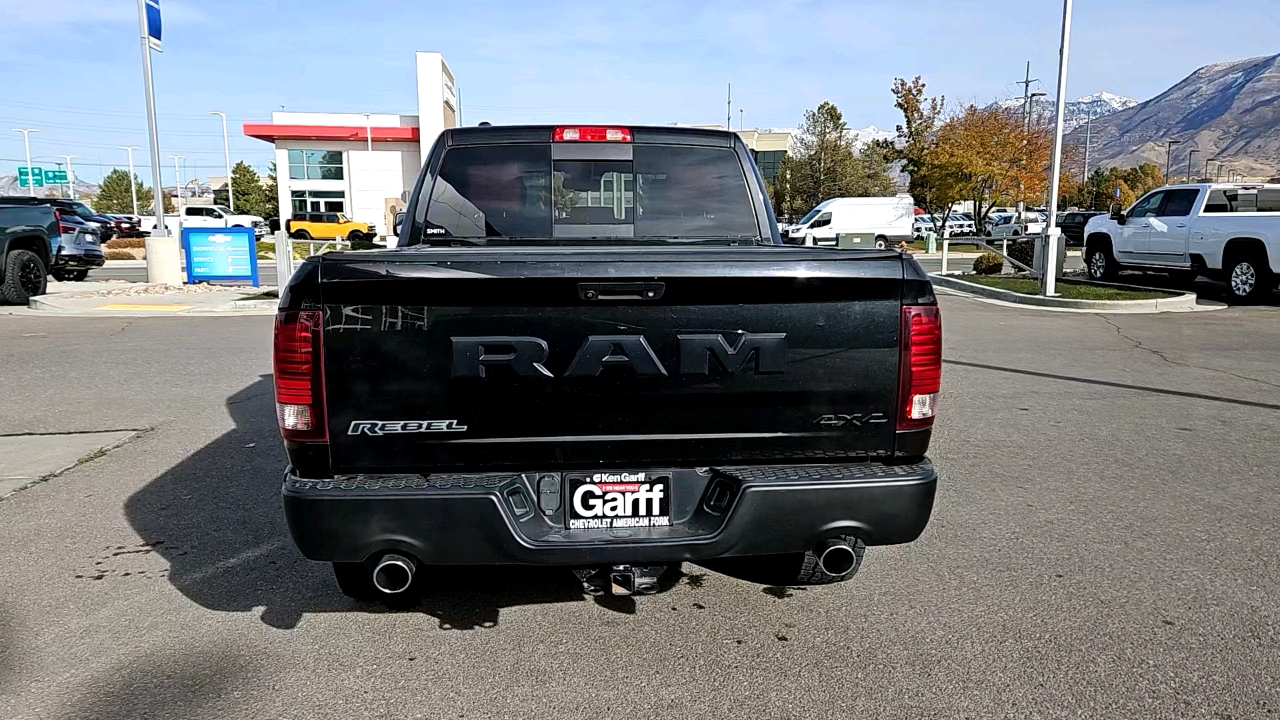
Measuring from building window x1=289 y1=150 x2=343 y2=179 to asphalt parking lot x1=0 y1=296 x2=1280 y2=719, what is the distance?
53.1 meters

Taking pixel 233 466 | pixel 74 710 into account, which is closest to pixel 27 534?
pixel 233 466

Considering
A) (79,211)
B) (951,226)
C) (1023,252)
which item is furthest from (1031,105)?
(79,211)

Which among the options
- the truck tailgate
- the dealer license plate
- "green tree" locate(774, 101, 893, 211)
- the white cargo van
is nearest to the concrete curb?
the truck tailgate

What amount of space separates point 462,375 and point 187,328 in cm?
1198

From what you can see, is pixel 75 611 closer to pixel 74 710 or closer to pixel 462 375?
pixel 74 710

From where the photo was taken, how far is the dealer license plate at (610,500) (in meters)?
3.03

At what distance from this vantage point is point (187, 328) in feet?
43.4

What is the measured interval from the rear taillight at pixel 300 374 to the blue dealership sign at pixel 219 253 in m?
17.6

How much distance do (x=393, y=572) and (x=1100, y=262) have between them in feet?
68.2

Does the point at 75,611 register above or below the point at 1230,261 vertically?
below

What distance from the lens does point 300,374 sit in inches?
114

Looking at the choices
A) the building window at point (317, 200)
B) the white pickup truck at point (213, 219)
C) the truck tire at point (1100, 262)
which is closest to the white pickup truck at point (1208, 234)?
the truck tire at point (1100, 262)

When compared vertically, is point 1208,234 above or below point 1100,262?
above

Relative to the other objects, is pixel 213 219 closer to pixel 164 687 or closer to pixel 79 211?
pixel 79 211
